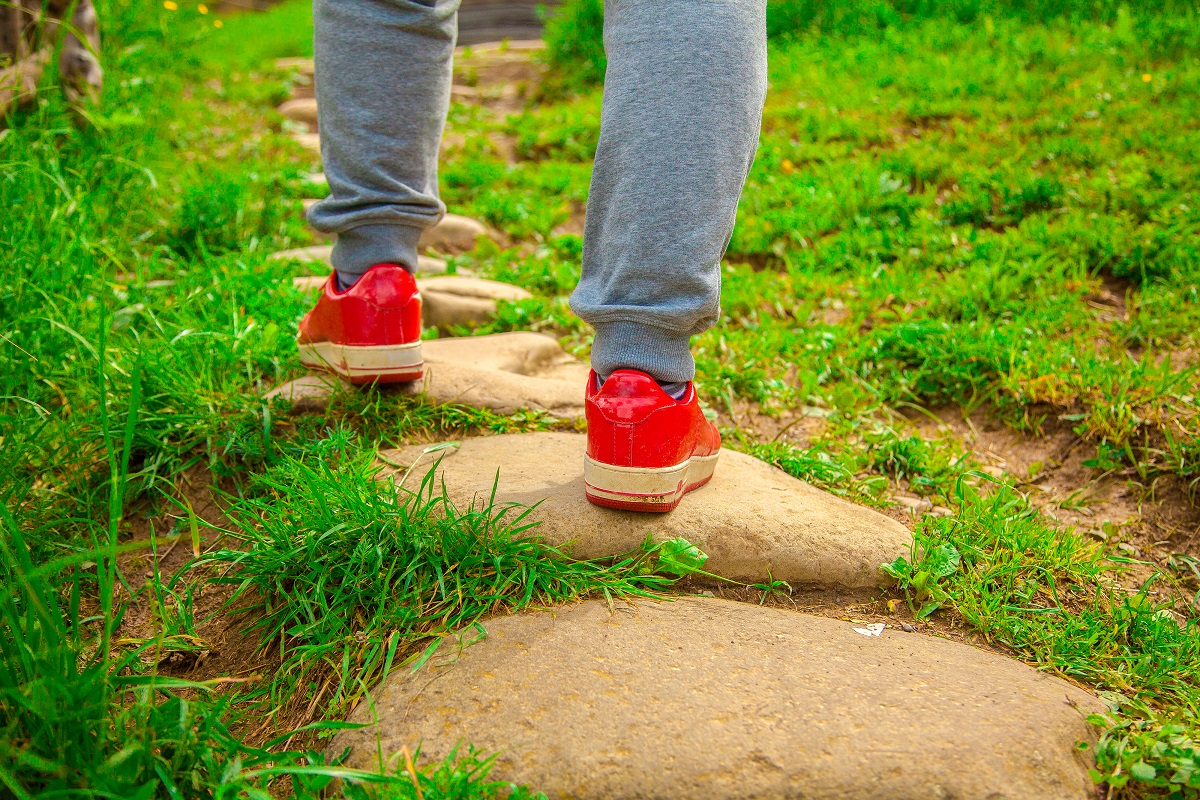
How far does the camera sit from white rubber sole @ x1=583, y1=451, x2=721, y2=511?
5.23 feet

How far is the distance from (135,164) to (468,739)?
275 centimetres

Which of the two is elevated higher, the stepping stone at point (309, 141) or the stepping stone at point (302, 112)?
the stepping stone at point (302, 112)

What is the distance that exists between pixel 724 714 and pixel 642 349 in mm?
618

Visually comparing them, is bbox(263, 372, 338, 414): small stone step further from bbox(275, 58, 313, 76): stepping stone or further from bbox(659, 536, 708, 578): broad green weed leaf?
bbox(275, 58, 313, 76): stepping stone

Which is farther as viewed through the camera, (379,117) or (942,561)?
(379,117)

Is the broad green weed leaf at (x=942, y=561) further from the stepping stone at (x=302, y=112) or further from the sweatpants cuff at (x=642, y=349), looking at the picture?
the stepping stone at (x=302, y=112)

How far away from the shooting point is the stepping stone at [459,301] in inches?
114

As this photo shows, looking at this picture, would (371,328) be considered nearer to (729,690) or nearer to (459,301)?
(459,301)

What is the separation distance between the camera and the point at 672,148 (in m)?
1.36

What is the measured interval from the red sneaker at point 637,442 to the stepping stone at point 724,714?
0.78 feet

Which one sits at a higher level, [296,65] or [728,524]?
[296,65]

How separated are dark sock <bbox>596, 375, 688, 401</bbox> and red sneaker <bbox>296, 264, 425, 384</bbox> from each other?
23.4 inches

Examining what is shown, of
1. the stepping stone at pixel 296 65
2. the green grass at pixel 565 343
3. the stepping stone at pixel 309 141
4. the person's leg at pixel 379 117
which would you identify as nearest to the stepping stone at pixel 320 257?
the green grass at pixel 565 343

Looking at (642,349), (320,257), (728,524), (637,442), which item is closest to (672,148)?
(642,349)
